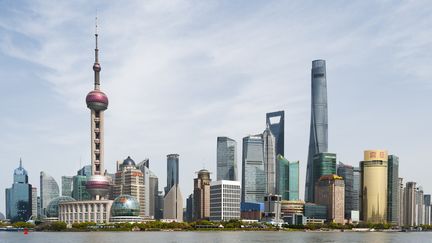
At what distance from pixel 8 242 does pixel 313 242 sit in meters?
88.0

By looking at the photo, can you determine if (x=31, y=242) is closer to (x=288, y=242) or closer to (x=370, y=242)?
(x=288, y=242)

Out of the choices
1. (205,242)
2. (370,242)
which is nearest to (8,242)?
(205,242)

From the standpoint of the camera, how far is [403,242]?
17050cm

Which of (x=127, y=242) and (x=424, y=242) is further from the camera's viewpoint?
(x=424, y=242)

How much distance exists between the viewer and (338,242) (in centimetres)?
16125

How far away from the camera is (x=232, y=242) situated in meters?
149

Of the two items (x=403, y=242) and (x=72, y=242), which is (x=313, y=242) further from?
(x=72, y=242)

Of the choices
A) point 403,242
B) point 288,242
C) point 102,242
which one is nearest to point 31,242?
point 102,242

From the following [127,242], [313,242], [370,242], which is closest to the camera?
[127,242]

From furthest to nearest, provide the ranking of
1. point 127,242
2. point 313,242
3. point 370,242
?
point 370,242 → point 313,242 → point 127,242

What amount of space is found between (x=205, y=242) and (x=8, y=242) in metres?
58.7

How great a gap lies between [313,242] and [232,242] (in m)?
24.2

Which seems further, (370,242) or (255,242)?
(370,242)

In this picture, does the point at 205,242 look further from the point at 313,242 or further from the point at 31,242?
the point at 31,242
